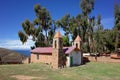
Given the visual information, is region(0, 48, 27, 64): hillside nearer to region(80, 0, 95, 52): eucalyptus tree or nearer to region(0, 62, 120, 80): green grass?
region(0, 62, 120, 80): green grass

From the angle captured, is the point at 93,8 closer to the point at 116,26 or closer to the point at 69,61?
the point at 116,26

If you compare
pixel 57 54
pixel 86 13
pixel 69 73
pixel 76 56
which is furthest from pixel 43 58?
pixel 86 13

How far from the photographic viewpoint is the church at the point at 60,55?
42.6m

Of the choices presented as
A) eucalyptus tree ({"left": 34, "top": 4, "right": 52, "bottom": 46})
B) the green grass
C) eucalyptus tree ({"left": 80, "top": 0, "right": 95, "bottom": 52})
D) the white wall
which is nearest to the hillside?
eucalyptus tree ({"left": 34, "top": 4, "right": 52, "bottom": 46})

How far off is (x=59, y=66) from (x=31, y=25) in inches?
999

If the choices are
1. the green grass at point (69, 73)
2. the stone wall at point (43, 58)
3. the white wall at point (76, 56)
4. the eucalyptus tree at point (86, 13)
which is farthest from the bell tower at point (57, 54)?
the eucalyptus tree at point (86, 13)

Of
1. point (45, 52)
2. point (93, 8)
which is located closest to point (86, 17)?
point (93, 8)

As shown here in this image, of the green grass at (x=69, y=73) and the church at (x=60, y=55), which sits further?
the church at (x=60, y=55)

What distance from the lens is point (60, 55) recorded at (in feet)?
141

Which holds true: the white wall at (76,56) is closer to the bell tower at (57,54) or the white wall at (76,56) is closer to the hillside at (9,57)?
the bell tower at (57,54)

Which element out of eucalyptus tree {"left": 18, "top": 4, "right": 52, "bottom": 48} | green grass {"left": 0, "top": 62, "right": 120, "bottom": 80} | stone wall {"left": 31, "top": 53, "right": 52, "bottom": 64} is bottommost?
green grass {"left": 0, "top": 62, "right": 120, "bottom": 80}

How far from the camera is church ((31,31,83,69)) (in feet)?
140

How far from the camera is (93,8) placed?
64812 millimetres

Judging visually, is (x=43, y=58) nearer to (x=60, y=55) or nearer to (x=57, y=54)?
(x=60, y=55)
